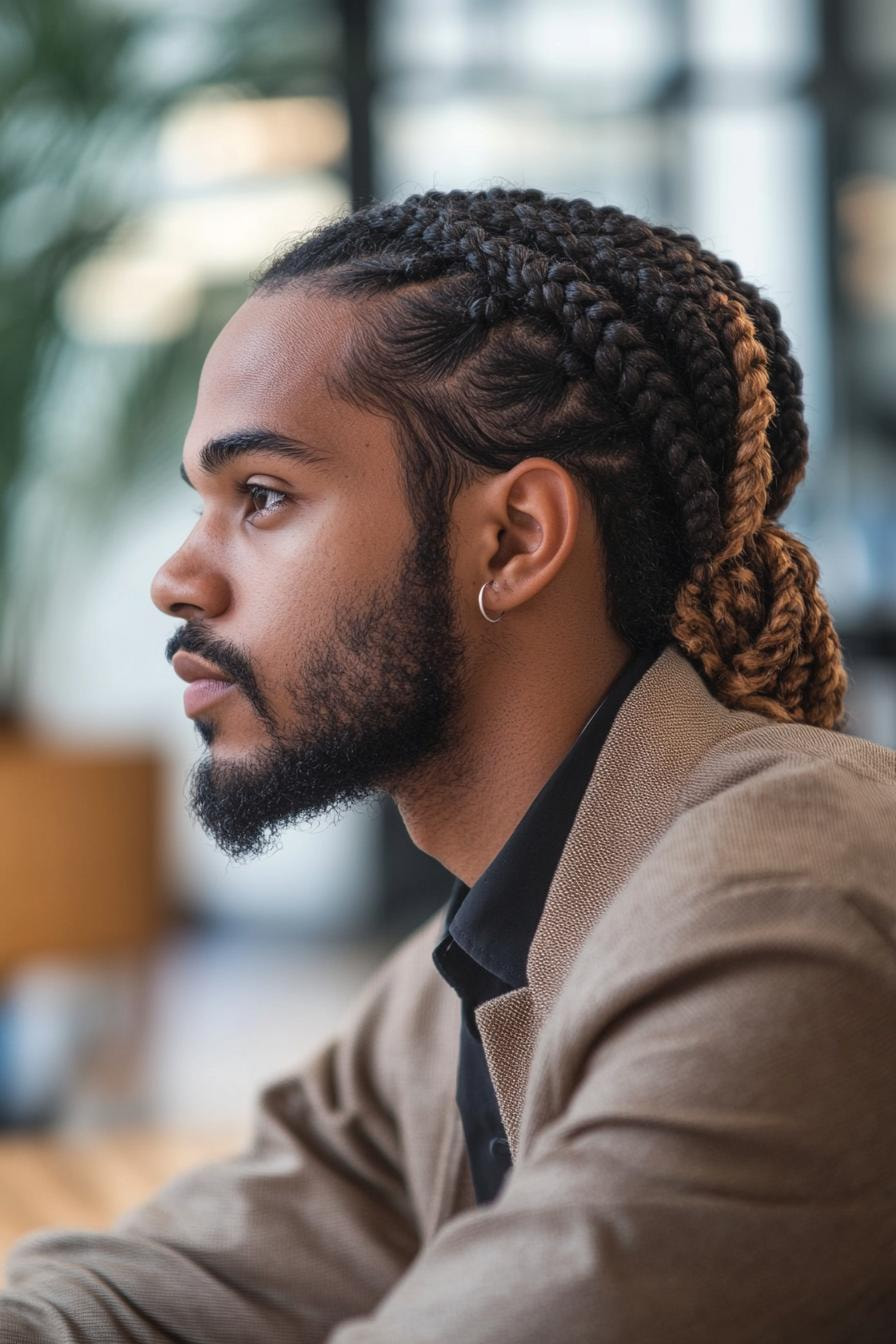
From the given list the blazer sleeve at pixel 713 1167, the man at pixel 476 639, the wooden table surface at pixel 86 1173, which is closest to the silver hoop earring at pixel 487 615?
the man at pixel 476 639

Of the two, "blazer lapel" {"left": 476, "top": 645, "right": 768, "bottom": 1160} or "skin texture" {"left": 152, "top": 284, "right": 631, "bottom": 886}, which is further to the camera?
"skin texture" {"left": 152, "top": 284, "right": 631, "bottom": 886}

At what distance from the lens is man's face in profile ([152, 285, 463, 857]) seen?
3.80ft

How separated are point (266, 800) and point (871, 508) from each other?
433cm

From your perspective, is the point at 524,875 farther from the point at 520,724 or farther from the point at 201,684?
the point at 201,684

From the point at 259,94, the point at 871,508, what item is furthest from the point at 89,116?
the point at 871,508

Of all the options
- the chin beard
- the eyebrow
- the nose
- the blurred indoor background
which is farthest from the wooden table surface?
the blurred indoor background

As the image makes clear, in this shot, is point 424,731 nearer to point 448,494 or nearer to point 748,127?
point 448,494

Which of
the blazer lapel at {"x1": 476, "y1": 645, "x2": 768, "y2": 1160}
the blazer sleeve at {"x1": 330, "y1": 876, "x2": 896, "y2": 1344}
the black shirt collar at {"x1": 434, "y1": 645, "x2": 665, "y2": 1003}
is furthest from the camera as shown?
the black shirt collar at {"x1": 434, "y1": 645, "x2": 665, "y2": 1003}

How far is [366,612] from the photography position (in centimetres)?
116

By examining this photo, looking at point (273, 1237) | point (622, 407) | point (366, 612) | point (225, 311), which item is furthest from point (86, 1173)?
point (225, 311)

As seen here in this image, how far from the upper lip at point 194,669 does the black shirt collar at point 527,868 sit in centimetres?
24

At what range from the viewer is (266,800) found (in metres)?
1.20

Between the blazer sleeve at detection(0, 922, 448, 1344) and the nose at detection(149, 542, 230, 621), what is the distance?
0.40m

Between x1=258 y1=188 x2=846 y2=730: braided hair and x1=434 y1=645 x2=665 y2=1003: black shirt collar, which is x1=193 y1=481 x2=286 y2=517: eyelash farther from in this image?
x1=434 y1=645 x2=665 y2=1003: black shirt collar
